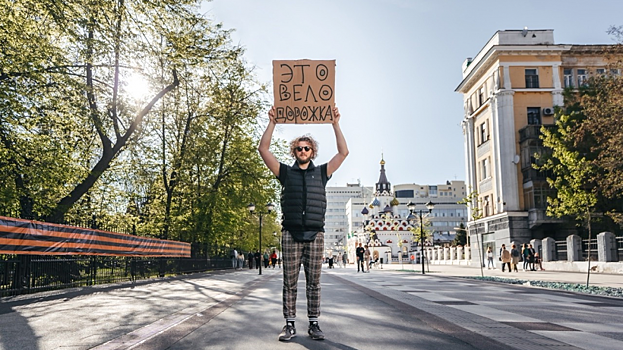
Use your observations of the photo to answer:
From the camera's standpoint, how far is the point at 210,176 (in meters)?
35.3

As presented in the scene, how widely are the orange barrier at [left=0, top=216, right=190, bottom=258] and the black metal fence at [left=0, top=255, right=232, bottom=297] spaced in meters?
0.42

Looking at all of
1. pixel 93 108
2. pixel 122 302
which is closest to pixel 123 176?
pixel 93 108

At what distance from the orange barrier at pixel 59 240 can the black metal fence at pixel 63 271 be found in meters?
0.42

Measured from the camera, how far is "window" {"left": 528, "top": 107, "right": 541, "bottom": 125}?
47406 millimetres

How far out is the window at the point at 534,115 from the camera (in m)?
47.4

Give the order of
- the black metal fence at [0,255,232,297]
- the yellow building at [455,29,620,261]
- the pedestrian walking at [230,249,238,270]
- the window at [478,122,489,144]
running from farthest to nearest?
the window at [478,122,489,144] < the pedestrian walking at [230,249,238,270] < the yellow building at [455,29,620,261] < the black metal fence at [0,255,232,297]

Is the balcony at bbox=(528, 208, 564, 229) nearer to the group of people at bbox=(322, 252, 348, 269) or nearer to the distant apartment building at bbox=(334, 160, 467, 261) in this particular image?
the group of people at bbox=(322, 252, 348, 269)

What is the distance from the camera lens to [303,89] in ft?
24.1

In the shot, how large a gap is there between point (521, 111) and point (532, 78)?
115 inches

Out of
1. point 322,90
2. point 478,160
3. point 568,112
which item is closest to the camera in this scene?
point 322,90

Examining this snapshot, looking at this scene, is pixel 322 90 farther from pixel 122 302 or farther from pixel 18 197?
pixel 18 197

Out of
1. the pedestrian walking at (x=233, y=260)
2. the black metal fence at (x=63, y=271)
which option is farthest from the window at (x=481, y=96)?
the black metal fence at (x=63, y=271)

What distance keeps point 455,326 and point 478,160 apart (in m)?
48.6

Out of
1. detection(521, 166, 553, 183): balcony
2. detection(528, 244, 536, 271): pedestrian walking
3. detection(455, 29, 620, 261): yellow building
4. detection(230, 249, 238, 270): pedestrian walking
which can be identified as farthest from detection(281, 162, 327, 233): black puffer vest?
detection(521, 166, 553, 183): balcony
